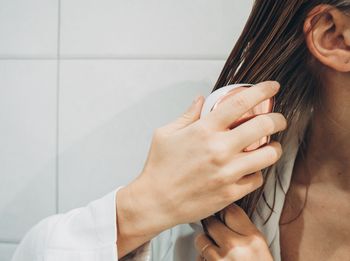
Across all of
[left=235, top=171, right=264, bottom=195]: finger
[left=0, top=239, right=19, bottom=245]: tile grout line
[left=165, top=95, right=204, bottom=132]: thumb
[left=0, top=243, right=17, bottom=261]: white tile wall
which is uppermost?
[left=165, top=95, right=204, bottom=132]: thumb

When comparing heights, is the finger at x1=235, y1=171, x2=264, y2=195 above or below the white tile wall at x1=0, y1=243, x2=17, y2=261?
above

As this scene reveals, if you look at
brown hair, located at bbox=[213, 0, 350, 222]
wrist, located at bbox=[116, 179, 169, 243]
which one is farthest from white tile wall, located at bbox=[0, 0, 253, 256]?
wrist, located at bbox=[116, 179, 169, 243]

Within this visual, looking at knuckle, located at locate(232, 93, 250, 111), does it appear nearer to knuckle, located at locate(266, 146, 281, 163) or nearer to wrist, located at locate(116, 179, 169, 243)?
knuckle, located at locate(266, 146, 281, 163)

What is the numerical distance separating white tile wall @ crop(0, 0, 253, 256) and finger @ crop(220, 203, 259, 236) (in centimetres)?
25

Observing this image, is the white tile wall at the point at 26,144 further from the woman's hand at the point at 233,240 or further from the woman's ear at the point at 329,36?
the woman's ear at the point at 329,36

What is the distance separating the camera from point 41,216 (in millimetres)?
735


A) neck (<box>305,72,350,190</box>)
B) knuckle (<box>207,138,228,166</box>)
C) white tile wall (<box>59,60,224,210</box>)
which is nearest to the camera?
knuckle (<box>207,138,228,166</box>)

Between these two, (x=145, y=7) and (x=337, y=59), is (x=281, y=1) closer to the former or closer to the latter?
(x=337, y=59)

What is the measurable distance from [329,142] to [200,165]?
1.01 feet

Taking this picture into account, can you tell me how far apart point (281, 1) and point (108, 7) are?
0.35m

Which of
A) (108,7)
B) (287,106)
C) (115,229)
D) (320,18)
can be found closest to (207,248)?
(115,229)

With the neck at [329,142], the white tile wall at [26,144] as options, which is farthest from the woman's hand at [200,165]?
the white tile wall at [26,144]

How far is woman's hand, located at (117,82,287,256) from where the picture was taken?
41cm

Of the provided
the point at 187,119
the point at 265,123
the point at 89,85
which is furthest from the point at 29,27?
the point at 265,123
